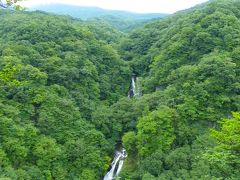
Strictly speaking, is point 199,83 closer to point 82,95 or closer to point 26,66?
point 82,95

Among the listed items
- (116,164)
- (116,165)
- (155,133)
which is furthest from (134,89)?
(155,133)

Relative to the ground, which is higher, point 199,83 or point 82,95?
point 199,83

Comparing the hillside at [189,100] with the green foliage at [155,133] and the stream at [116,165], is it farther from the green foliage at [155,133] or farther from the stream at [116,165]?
the stream at [116,165]

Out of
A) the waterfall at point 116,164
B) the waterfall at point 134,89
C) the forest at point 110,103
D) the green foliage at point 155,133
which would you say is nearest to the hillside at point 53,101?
the forest at point 110,103

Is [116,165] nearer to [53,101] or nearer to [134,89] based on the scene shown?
[53,101]

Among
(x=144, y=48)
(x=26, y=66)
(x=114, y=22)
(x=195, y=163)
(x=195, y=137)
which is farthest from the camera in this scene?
(x=114, y=22)

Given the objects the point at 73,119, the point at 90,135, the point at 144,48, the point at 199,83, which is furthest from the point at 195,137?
the point at 144,48

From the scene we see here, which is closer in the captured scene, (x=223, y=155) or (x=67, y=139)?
(x=223, y=155)

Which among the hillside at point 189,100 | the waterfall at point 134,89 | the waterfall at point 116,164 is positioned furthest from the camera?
the waterfall at point 134,89
